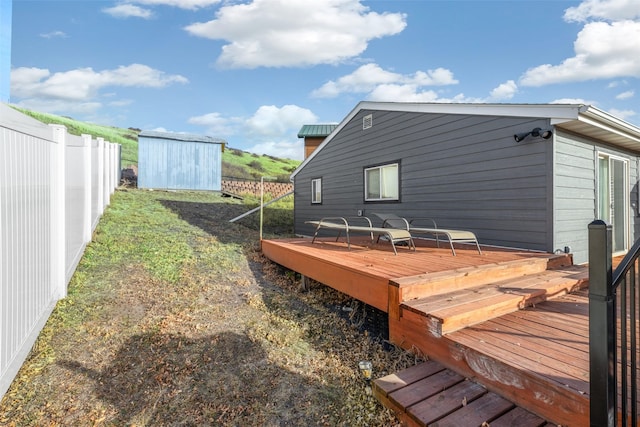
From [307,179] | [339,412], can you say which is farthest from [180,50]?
[339,412]

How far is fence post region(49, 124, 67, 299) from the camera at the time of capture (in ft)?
11.2

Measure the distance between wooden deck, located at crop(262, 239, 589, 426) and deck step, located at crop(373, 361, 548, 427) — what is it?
0.03 feet

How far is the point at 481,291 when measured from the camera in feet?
10.6

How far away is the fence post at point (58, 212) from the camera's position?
11.2 feet

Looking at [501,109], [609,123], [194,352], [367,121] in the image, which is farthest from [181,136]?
[609,123]

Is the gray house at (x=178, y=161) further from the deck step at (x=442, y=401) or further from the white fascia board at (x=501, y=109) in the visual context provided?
the deck step at (x=442, y=401)

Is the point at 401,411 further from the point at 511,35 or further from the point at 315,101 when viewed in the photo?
the point at 315,101

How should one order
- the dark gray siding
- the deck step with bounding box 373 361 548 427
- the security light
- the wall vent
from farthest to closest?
the wall vent < the dark gray siding < the security light < the deck step with bounding box 373 361 548 427

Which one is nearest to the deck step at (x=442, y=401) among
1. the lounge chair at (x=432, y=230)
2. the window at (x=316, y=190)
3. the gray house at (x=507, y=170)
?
the lounge chair at (x=432, y=230)

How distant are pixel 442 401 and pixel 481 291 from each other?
4.77 feet

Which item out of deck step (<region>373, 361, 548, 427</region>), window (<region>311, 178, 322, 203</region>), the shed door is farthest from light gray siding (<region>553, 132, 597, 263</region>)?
window (<region>311, 178, 322, 203</region>)

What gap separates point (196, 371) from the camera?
2.79m

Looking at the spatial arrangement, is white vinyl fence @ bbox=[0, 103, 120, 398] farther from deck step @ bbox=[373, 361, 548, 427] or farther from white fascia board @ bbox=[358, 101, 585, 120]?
white fascia board @ bbox=[358, 101, 585, 120]

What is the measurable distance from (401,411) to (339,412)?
18.2 inches
